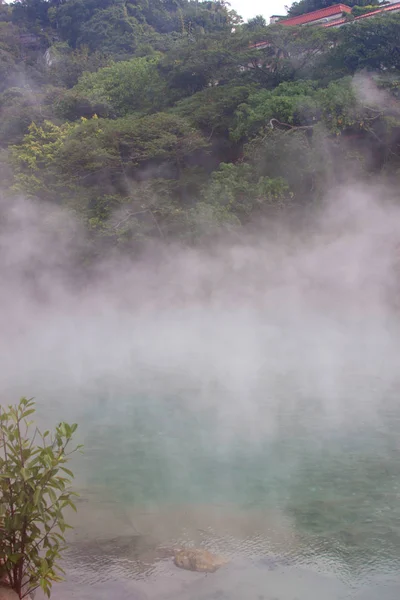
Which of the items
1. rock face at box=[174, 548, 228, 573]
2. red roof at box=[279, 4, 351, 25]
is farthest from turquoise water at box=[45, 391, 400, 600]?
red roof at box=[279, 4, 351, 25]

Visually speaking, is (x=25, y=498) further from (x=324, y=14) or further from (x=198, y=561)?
(x=324, y=14)

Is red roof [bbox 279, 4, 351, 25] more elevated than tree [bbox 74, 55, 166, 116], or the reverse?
red roof [bbox 279, 4, 351, 25]

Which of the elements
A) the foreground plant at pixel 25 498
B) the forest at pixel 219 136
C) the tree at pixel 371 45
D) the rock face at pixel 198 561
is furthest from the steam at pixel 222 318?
the tree at pixel 371 45

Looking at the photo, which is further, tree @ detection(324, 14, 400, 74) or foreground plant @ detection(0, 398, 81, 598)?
tree @ detection(324, 14, 400, 74)

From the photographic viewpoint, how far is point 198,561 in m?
3.73

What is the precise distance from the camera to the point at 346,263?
10.6 metres

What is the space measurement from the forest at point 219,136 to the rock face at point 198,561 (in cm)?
786

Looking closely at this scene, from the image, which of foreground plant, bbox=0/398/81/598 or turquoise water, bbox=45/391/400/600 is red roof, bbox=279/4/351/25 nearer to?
turquoise water, bbox=45/391/400/600

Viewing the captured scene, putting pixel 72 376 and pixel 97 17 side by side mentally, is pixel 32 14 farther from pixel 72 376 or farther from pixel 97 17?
pixel 72 376

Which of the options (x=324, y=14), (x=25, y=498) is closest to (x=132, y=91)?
(x=324, y=14)

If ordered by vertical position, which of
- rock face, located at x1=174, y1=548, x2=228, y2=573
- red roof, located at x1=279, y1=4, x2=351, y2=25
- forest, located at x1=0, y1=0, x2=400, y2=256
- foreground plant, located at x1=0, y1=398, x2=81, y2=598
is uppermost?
red roof, located at x1=279, y1=4, x2=351, y2=25

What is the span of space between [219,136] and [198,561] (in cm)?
1112

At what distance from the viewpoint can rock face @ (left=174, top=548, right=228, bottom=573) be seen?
370 cm

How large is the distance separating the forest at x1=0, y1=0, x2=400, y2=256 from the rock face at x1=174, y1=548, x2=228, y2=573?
7862 mm
